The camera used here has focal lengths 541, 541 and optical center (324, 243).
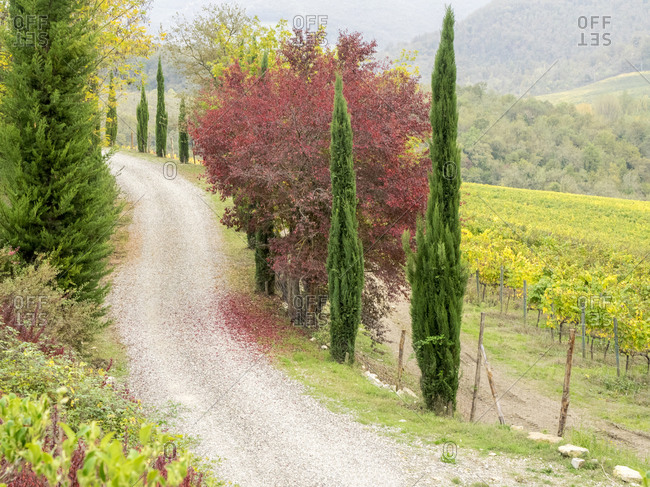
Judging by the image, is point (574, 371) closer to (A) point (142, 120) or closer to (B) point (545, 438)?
(B) point (545, 438)

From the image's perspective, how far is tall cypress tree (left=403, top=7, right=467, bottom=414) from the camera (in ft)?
34.0

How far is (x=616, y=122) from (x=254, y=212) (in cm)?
7661

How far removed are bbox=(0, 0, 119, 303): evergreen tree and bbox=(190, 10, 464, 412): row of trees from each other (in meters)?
3.71

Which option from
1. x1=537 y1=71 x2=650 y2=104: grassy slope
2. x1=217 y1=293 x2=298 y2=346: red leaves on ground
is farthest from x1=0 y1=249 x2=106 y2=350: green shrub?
x1=537 y1=71 x2=650 y2=104: grassy slope

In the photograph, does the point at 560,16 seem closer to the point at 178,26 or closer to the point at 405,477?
the point at 178,26

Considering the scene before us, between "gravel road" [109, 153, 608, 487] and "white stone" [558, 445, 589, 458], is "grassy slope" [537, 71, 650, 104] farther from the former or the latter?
"white stone" [558, 445, 589, 458]

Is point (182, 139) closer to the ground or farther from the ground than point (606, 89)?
closer to the ground

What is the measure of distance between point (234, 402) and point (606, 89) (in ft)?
487

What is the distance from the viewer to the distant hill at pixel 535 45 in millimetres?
138500

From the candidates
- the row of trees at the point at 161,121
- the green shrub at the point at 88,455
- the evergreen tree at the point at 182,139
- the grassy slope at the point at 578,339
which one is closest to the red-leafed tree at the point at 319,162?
the grassy slope at the point at 578,339

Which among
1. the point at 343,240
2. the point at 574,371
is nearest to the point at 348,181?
the point at 343,240

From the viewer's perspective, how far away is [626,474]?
714 centimetres

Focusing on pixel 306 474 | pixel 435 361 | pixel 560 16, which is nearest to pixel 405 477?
pixel 306 474

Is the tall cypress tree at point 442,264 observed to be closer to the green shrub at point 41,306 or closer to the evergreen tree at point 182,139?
the green shrub at point 41,306
